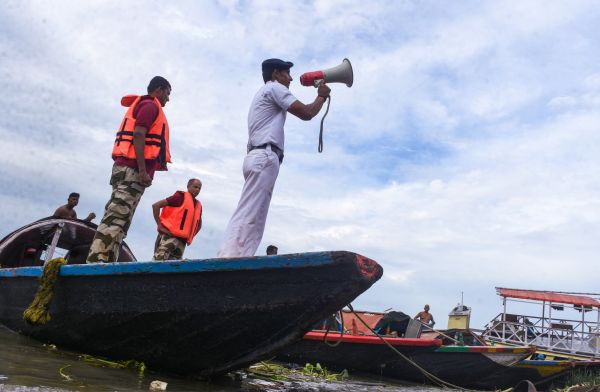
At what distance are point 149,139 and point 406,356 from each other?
588 cm

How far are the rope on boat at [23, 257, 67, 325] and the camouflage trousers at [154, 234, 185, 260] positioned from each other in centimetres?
181

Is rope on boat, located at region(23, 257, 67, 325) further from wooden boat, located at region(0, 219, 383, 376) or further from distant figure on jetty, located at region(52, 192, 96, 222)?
distant figure on jetty, located at region(52, 192, 96, 222)

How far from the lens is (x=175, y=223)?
245 inches

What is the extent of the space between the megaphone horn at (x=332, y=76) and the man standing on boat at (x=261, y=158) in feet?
0.47

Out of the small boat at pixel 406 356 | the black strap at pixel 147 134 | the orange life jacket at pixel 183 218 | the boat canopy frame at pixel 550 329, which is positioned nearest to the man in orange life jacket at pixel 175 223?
the orange life jacket at pixel 183 218

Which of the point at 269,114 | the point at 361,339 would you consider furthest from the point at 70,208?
the point at 269,114

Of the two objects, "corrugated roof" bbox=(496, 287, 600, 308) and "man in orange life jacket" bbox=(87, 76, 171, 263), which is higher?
"corrugated roof" bbox=(496, 287, 600, 308)

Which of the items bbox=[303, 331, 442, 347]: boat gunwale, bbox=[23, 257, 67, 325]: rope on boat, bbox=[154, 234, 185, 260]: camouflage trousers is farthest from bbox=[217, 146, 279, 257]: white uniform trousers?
bbox=[303, 331, 442, 347]: boat gunwale

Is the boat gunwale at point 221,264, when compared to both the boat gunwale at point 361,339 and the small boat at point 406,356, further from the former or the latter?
the boat gunwale at point 361,339

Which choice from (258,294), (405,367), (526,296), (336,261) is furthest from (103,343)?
(526,296)

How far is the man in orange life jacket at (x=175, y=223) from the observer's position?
6.16 meters

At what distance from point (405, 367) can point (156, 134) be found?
678 cm

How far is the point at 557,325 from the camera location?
1855 centimetres

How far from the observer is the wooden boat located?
10.6ft
